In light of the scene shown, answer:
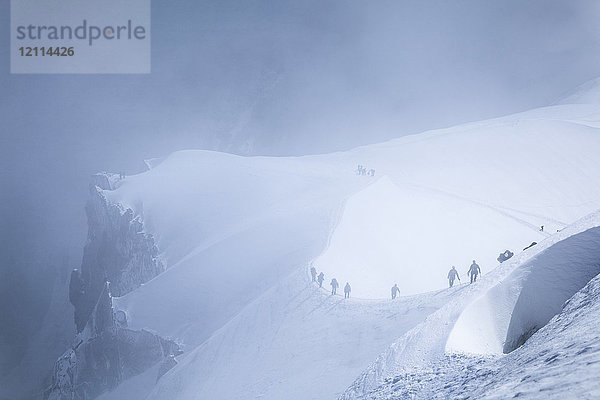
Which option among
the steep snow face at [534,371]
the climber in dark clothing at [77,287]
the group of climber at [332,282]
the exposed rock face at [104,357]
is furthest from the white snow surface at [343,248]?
the climber in dark clothing at [77,287]

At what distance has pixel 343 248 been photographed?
2161cm

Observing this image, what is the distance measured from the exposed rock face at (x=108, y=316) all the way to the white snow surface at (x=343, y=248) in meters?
1.19

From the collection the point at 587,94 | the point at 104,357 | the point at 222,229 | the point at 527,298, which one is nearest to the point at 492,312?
the point at 527,298

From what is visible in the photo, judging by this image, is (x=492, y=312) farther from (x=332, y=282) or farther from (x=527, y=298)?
(x=332, y=282)

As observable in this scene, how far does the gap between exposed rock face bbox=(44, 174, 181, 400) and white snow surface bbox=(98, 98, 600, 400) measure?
3.89 ft

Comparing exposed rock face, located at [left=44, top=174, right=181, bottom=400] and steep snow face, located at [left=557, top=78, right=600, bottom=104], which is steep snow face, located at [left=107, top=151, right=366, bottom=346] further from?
steep snow face, located at [left=557, top=78, right=600, bottom=104]

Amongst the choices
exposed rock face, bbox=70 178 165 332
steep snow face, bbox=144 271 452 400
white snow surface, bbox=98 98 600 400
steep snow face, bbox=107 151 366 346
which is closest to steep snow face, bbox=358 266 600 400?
white snow surface, bbox=98 98 600 400

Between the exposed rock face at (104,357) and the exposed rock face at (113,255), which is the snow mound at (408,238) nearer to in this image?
the exposed rock face at (104,357)

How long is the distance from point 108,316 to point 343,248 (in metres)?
17.6

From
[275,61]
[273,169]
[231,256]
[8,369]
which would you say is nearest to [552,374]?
[231,256]

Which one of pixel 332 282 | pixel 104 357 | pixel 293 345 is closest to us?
pixel 293 345

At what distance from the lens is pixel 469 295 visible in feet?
25.5

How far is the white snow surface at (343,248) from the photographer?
1177cm

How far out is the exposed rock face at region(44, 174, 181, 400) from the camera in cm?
2589
